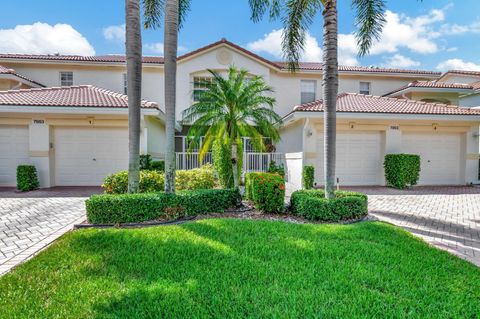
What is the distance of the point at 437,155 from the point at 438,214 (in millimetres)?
8481

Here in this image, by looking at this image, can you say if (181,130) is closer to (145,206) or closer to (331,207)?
(145,206)

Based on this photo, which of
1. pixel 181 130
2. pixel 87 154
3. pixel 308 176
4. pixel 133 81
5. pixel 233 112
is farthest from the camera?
pixel 181 130

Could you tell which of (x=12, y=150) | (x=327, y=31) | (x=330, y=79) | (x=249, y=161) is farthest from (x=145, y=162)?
(x=327, y=31)

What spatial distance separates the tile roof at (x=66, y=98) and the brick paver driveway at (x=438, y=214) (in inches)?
437

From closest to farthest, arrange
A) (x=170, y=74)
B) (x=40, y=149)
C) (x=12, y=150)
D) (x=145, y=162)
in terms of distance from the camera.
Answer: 1. (x=170, y=74)
2. (x=145, y=162)
3. (x=40, y=149)
4. (x=12, y=150)

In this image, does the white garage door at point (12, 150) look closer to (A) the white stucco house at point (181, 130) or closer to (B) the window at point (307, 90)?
(A) the white stucco house at point (181, 130)

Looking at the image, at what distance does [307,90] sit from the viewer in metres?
20.5

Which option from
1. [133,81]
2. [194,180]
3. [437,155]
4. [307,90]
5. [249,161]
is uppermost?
[307,90]

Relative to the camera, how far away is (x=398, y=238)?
569 centimetres

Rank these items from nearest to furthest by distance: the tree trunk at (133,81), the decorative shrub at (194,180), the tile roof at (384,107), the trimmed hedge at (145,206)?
the trimmed hedge at (145,206), the tree trunk at (133,81), the decorative shrub at (194,180), the tile roof at (384,107)

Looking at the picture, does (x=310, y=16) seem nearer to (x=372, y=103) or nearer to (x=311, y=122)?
(x=311, y=122)

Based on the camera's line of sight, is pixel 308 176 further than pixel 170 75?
Yes

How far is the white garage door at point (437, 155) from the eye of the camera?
1487 centimetres

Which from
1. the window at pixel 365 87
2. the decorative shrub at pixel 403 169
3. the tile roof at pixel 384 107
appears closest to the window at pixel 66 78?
the tile roof at pixel 384 107
